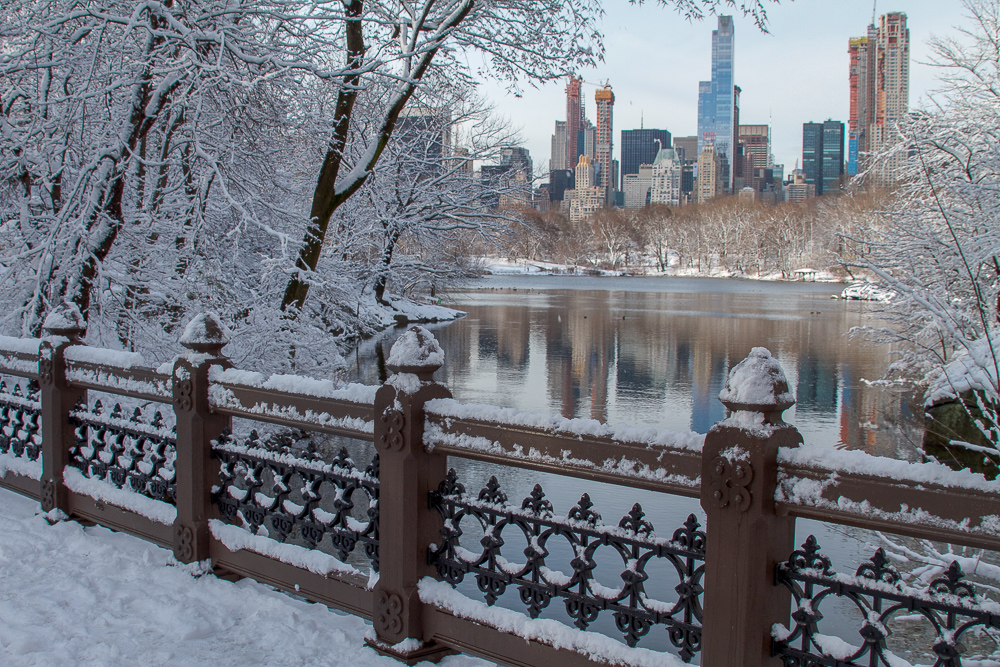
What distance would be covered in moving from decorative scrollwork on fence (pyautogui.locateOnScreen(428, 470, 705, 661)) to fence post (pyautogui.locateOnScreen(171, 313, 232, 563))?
5.46 ft

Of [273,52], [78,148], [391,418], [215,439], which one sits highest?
[273,52]

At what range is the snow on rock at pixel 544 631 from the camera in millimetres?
3054

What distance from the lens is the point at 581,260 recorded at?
156 m

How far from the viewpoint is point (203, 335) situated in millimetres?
4648

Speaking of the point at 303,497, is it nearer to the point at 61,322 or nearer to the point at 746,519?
the point at 746,519

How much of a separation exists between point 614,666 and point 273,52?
8053 millimetres

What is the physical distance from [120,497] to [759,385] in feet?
14.1

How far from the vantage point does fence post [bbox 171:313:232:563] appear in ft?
15.2

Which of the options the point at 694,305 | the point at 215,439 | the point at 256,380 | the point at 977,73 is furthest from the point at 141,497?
the point at 694,305

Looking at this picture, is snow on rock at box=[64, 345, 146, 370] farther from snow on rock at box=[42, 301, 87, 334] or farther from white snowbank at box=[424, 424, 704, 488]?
white snowbank at box=[424, 424, 704, 488]

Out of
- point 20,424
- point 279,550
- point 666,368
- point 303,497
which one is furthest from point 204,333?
point 666,368

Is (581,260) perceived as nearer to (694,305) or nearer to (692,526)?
(694,305)

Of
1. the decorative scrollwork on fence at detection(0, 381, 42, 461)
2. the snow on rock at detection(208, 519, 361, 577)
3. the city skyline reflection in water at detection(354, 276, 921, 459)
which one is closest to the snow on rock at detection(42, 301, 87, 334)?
the decorative scrollwork on fence at detection(0, 381, 42, 461)

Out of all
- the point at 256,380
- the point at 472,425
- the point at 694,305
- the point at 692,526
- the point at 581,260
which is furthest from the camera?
the point at 581,260
